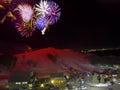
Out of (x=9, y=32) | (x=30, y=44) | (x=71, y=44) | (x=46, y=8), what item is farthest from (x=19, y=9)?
(x=71, y=44)

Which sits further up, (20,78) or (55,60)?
(55,60)

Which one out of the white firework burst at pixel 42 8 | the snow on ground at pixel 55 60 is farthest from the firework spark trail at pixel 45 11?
the snow on ground at pixel 55 60

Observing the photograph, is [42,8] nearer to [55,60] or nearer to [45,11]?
[45,11]

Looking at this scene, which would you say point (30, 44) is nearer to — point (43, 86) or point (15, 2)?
point (15, 2)

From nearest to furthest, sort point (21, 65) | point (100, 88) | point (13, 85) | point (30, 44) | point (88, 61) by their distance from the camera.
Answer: point (100, 88) < point (13, 85) < point (21, 65) < point (30, 44) < point (88, 61)

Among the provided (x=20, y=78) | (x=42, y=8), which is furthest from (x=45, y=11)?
(x=20, y=78)

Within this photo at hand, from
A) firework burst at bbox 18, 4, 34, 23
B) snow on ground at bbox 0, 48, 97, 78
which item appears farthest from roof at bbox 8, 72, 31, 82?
snow on ground at bbox 0, 48, 97, 78
